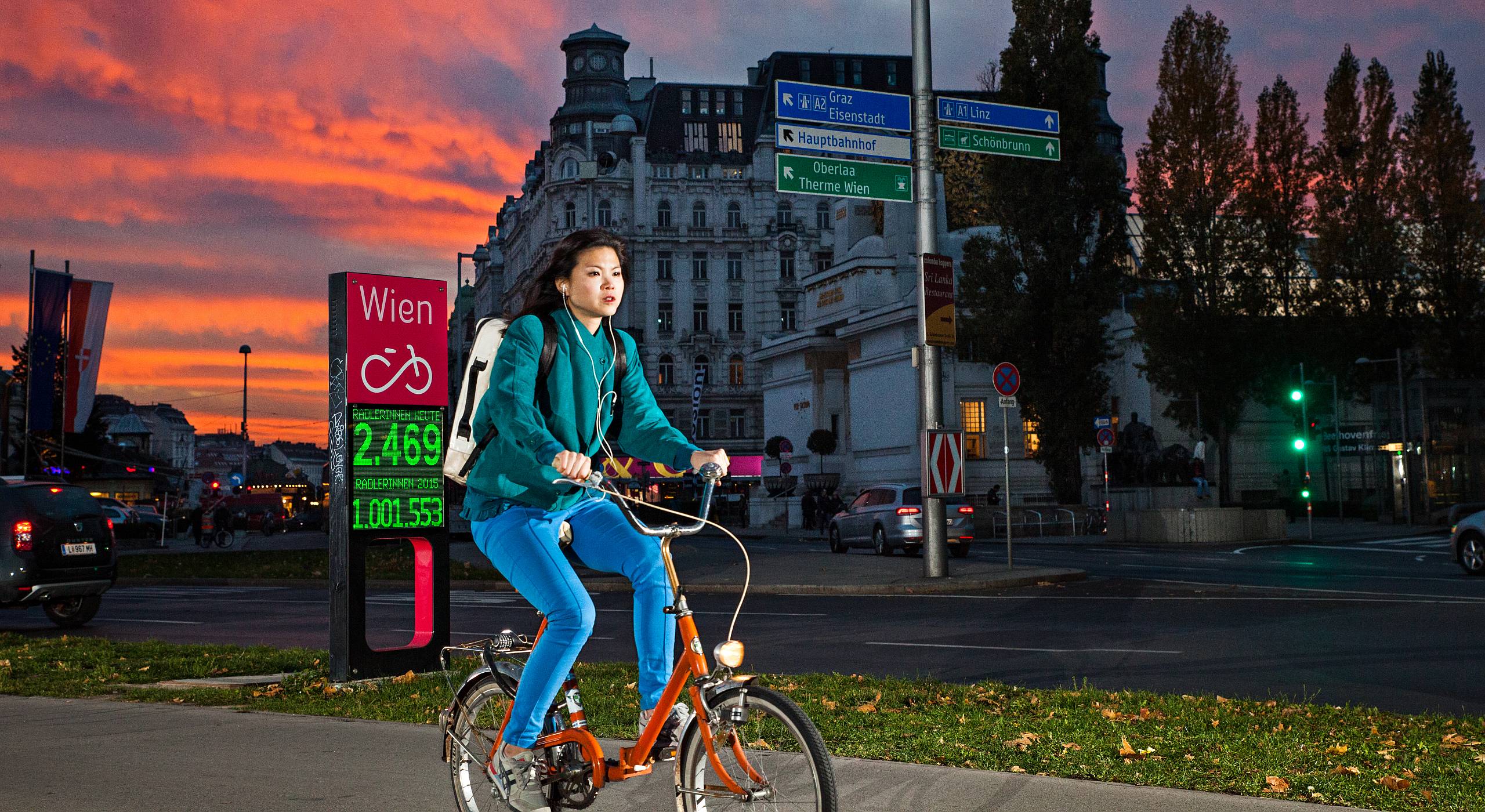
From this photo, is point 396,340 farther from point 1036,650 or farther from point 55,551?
point 55,551

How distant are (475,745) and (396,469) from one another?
469 cm

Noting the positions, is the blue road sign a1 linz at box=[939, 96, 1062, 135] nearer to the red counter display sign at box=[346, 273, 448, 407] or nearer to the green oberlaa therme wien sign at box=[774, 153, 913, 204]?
the green oberlaa therme wien sign at box=[774, 153, 913, 204]

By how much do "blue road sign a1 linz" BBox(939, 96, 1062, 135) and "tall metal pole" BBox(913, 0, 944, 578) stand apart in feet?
2.17

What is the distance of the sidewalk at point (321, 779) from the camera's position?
5.39m

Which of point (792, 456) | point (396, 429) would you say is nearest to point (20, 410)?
point (792, 456)

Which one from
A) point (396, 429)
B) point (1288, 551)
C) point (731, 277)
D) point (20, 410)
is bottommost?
point (1288, 551)

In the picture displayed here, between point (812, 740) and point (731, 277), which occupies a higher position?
point (731, 277)

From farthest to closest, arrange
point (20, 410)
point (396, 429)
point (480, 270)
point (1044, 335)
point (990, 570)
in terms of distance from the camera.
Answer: point (480, 270), point (20, 410), point (1044, 335), point (990, 570), point (396, 429)

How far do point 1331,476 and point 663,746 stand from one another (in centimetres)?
6168

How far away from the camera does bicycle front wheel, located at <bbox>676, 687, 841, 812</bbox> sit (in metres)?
3.80

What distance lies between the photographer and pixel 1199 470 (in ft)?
160

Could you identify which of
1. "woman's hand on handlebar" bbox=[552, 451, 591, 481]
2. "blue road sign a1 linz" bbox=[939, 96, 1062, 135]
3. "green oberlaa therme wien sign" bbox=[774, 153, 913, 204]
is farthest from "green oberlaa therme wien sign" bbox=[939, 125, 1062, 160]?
"woman's hand on handlebar" bbox=[552, 451, 591, 481]

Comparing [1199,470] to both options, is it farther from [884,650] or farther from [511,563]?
[511,563]

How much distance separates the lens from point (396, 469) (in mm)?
9477
